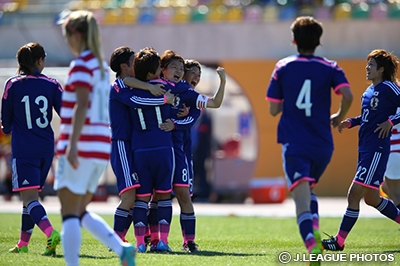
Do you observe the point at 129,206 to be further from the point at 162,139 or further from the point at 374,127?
the point at 374,127

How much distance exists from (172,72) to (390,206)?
2726mm


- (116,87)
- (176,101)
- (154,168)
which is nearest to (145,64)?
(116,87)

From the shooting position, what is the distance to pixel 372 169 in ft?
24.7

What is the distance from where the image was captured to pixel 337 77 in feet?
19.7

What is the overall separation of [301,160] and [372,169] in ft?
6.07

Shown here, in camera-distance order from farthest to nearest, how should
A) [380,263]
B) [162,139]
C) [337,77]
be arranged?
[162,139] < [380,263] < [337,77]

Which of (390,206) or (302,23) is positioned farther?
(390,206)

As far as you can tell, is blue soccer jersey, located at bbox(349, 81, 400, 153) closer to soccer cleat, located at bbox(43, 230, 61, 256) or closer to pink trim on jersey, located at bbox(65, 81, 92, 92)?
soccer cleat, located at bbox(43, 230, 61, 256)

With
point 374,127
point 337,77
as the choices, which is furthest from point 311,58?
point 374,127

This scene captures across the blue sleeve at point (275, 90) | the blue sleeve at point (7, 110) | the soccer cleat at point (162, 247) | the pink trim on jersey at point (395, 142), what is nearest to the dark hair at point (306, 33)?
the blue sleeve at point (275, 90)

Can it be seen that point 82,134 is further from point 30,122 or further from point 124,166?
point 30,122

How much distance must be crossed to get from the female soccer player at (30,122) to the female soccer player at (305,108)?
257 centimetres

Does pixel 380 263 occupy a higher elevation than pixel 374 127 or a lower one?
lower

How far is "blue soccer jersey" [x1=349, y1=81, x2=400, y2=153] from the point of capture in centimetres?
759
